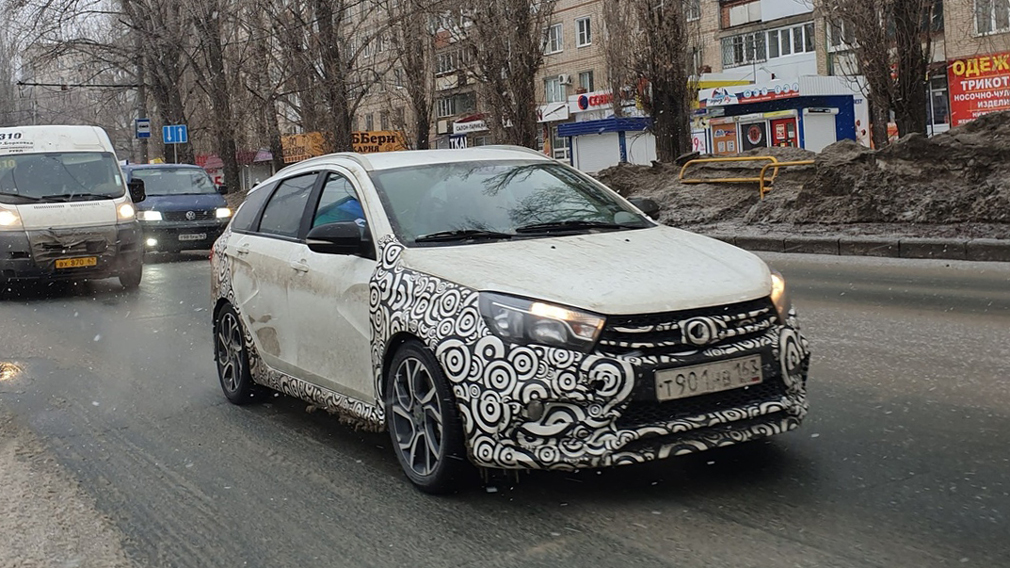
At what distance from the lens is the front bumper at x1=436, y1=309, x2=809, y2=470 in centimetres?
434

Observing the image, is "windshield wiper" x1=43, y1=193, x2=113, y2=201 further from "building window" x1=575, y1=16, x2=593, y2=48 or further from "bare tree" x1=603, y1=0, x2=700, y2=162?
"building window" x1=575, y1=16, x2=593, y2=48

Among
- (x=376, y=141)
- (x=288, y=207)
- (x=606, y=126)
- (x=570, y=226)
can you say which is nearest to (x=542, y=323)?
(x=570, y=226)

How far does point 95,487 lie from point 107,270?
10.6 m

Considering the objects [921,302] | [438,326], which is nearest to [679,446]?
[438,326]

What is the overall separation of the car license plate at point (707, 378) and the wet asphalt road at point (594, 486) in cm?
45

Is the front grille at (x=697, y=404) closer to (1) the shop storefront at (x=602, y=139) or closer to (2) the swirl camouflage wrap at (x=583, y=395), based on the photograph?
(2) the swirl camouflage wrap at (x=583, y=395)

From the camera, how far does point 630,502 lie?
14.9ft

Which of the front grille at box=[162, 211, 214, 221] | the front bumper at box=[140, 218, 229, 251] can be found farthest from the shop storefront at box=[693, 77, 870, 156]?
the front bumper at box=[140, 218, 229, 251]

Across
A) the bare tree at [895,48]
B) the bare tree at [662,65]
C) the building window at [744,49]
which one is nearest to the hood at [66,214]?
the bare tree at [662,65]

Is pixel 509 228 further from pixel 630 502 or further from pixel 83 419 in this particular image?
pixel 83 419

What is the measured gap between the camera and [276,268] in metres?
6.31

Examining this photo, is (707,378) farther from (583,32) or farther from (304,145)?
(583,32)

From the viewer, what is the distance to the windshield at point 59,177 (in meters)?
15.3

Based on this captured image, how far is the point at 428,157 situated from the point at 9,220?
10754mm
